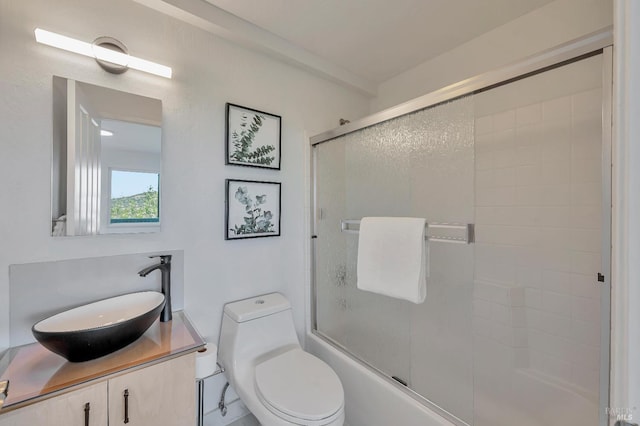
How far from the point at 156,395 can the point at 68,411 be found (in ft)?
0.82

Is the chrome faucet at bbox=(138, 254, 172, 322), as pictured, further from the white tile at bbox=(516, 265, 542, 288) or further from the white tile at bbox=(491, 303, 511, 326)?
the white tile at bbox=(516, 265, 542, 288)

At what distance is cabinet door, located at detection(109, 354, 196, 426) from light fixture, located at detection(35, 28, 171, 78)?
1.32 metres

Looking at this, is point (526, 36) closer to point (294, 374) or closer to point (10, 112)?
point (294, 374)

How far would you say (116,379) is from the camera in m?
0.94

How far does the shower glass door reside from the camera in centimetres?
127

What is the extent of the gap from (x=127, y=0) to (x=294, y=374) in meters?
1.98

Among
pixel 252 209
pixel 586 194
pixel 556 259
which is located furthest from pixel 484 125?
pixel 252 209

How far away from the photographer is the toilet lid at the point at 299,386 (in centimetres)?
113

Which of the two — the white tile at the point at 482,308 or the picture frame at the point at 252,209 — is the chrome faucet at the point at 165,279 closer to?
the picture frame at the point at 252,209

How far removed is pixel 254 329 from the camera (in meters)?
1.54

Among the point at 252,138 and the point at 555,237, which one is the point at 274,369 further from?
the point at 555,237

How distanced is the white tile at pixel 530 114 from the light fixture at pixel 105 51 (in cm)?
186

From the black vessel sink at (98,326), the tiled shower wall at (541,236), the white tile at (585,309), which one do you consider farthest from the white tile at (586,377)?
the black vessel sink at (98,326)

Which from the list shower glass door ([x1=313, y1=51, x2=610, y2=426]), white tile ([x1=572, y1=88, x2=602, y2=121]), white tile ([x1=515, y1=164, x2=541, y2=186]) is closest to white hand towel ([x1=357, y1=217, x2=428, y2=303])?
shower glass door ([x1=313, y1=51, x2=610, y2=426])
